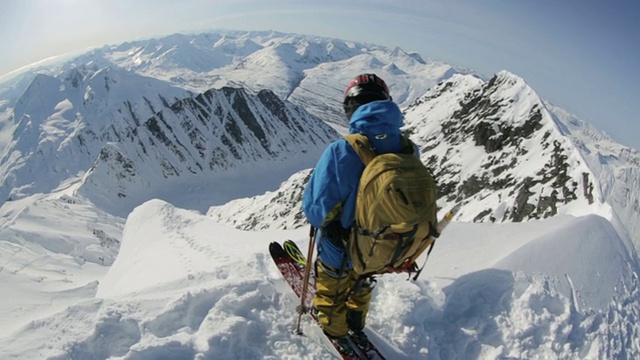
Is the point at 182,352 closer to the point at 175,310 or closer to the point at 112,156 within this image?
the point at 175,310

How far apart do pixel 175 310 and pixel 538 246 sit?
6.27m

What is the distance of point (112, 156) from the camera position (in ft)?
375

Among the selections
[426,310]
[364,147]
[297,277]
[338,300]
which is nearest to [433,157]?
Result: [297,277]

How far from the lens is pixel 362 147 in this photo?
4449 mm

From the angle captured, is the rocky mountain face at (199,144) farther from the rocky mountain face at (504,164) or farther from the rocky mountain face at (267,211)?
the rocky mountain face at (504,164)

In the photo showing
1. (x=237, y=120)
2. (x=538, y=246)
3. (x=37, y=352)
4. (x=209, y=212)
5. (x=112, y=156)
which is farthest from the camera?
(x=237, y=120)

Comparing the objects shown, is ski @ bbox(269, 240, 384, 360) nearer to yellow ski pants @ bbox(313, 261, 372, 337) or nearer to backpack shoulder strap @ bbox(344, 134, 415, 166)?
yellow ski pants @ bbox(313, 261, 372, 337)

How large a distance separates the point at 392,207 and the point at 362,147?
0.83 meters

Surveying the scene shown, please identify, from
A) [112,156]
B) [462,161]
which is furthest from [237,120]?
[462,161]

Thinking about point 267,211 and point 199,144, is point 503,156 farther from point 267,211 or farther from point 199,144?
point 199,144

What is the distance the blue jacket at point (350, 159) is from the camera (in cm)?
450

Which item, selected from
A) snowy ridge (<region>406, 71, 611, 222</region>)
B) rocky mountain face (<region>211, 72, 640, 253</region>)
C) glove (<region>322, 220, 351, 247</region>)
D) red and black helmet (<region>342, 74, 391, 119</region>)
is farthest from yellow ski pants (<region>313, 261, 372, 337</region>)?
snowy ridge (<region>406, 71, 611, 222</region>)

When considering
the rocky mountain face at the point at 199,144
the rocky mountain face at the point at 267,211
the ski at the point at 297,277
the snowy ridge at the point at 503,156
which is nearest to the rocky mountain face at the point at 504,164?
the snowy ridge at the point at 503,156

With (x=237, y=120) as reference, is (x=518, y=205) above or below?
above
